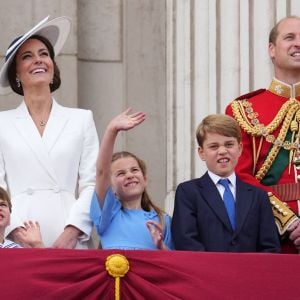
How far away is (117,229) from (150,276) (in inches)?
23.7

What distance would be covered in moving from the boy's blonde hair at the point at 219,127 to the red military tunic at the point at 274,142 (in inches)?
10.3

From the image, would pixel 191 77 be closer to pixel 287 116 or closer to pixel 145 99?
pixel 145 99

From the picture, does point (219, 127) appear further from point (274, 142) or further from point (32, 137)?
point (32, 137)

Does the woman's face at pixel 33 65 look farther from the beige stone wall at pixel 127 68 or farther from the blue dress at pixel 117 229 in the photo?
the beige stone wall at pixel 127 68

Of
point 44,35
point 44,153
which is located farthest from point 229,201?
point 44,35

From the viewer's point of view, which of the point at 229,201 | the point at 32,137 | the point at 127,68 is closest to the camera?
the point at 229,201

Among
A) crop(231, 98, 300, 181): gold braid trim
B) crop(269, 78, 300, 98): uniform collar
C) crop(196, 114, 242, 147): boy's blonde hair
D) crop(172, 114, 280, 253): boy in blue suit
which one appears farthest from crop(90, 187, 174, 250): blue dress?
crop(269, 78, 300, 98): uniform collar

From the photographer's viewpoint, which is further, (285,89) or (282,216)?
(285,89)

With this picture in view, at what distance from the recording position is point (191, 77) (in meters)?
9.09

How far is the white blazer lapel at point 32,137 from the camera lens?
289 inches

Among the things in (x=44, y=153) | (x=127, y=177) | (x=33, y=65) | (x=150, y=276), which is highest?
(x=33, y=65)

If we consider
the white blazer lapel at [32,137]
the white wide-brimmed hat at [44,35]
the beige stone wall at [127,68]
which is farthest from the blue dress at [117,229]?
the beige stone wall at [127,68]

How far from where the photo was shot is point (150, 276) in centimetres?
666

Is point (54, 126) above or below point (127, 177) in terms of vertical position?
above
